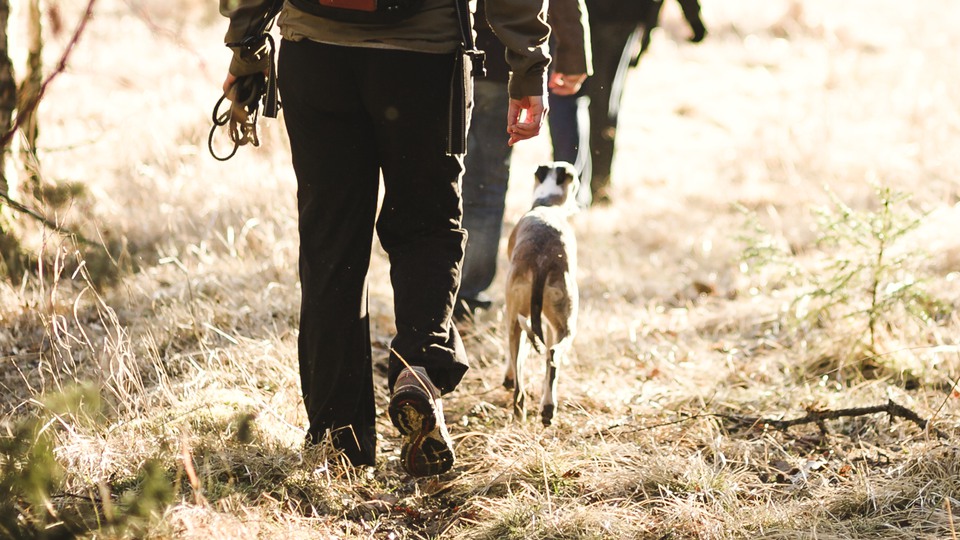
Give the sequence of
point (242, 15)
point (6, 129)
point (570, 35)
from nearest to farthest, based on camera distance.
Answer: point (242, 15) < point (570, 35) < point (6, 129)

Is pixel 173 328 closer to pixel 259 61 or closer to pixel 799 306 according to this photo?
pixel 259 61

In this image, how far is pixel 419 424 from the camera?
2.77 metres

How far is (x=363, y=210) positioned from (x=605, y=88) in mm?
3864

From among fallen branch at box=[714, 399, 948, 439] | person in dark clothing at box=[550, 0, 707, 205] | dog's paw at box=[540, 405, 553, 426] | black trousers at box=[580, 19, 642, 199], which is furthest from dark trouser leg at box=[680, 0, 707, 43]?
dog's paw at box=[540, 405, 553, 426]

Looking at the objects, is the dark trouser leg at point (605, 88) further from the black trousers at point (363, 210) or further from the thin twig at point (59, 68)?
the thin twig at point (59, 68)

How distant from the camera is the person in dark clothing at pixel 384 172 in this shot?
2727mm

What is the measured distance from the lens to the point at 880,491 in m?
2.86

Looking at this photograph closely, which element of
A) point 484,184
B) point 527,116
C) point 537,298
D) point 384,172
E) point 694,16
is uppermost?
point 694,16

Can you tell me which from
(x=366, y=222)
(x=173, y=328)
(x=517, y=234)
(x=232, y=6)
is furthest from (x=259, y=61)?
(x=173, y=328)

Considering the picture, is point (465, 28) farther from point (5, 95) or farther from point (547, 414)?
point (5, 95)

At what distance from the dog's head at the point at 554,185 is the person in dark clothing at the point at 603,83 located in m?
1.84

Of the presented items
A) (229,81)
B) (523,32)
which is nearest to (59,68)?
(229,81)

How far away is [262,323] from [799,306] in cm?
243

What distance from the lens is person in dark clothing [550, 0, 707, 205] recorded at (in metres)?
5.77
